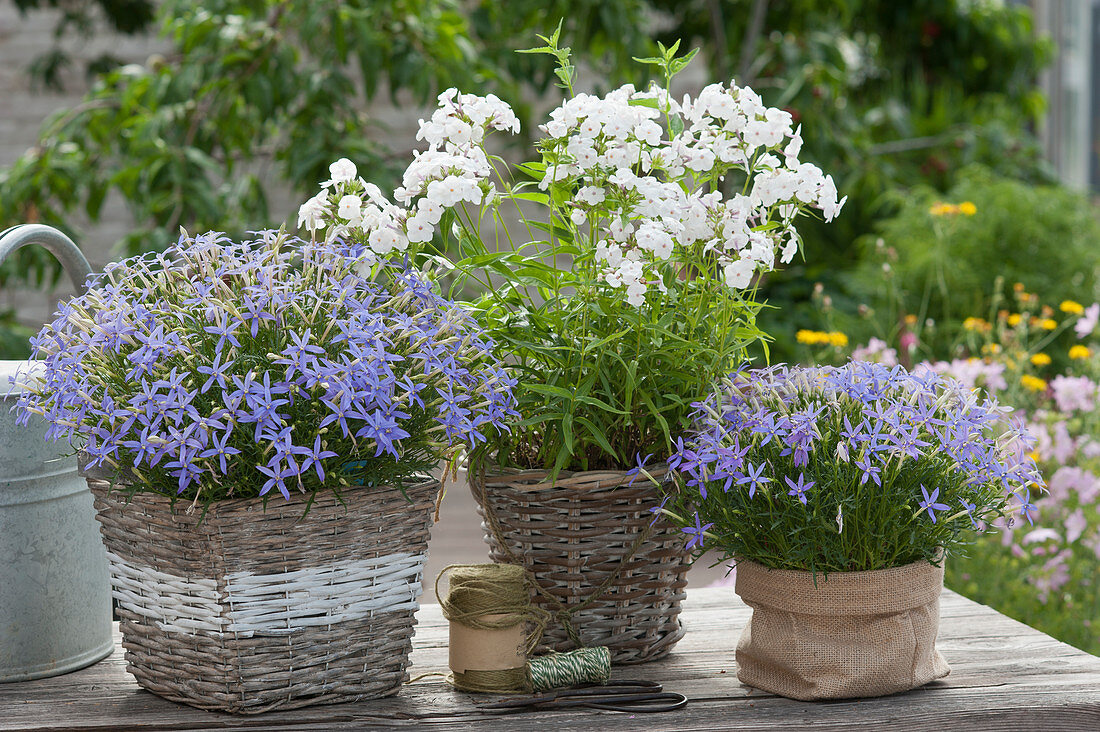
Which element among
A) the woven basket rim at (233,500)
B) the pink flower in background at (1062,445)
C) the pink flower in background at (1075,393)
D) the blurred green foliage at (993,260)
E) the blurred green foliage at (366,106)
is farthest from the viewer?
the blurred green foliage at (993,260)

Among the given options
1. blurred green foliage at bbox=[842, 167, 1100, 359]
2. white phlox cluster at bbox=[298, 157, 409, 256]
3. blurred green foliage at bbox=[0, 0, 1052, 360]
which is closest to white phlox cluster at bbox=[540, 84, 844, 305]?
white phlox cluster at bbox=[298, 157, 409, 256]

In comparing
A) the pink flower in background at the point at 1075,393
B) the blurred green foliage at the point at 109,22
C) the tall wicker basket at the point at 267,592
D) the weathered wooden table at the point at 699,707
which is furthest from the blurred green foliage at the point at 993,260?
the blurred green foliage at the point at 109,22

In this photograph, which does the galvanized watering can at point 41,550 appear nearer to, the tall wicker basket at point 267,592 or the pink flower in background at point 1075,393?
the tall wicker basket at point 267,592

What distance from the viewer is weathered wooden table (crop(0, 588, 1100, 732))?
94 cm

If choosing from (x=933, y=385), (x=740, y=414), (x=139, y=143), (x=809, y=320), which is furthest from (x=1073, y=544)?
(x=139, y=143)

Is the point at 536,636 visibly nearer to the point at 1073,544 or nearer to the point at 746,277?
the point at 746,277

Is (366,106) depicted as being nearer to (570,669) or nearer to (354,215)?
(354,215)

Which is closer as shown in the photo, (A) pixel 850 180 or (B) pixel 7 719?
(B) pixel 7 719

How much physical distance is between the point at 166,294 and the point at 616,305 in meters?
0.42

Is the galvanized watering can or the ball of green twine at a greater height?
the galvanized watering can

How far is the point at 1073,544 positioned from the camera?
2.01 meters

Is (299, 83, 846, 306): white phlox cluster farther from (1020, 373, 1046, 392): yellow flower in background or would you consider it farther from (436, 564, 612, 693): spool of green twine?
(1020, 373, 1046, 392): yellow flower in background

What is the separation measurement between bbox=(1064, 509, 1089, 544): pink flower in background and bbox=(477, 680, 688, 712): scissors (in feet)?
3.62

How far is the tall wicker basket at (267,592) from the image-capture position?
0.92 meters
